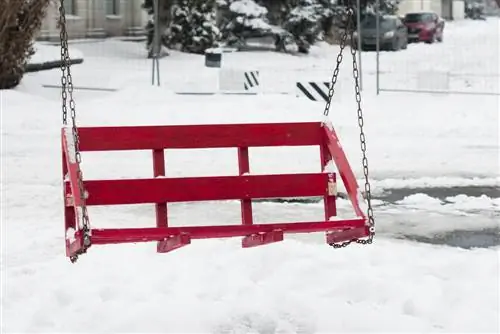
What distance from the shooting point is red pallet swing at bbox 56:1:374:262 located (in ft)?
16.8

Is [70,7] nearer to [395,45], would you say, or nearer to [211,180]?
[395,45]

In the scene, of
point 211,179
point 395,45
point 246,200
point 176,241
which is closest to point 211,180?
point 211,179

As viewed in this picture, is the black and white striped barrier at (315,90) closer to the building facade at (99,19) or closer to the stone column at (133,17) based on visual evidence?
the building facade at (99,19)

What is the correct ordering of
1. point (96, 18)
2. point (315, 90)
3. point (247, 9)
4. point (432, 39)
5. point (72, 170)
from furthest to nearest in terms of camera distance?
1. point (432, 39)
2. point (96, 18)
3. point (247, 9)
4. point (315, 90)
5. point (72, 170)

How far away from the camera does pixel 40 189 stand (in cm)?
967

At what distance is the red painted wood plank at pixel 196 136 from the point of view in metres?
5.77

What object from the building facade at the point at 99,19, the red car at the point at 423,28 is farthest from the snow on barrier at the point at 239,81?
the red car at the point at 423,28

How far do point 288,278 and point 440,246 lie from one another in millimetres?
1667

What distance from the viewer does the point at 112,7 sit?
32.1 m

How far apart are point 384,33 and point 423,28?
547 cm

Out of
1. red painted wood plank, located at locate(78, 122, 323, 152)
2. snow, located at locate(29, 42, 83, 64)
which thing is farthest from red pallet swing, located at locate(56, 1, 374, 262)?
snow, located at locate(29, 42, 83, 64)

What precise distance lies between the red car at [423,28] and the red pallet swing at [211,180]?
32.6m

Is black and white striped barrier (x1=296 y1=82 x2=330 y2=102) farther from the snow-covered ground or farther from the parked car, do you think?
the parked car

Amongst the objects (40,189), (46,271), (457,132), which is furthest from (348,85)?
(46,271)
